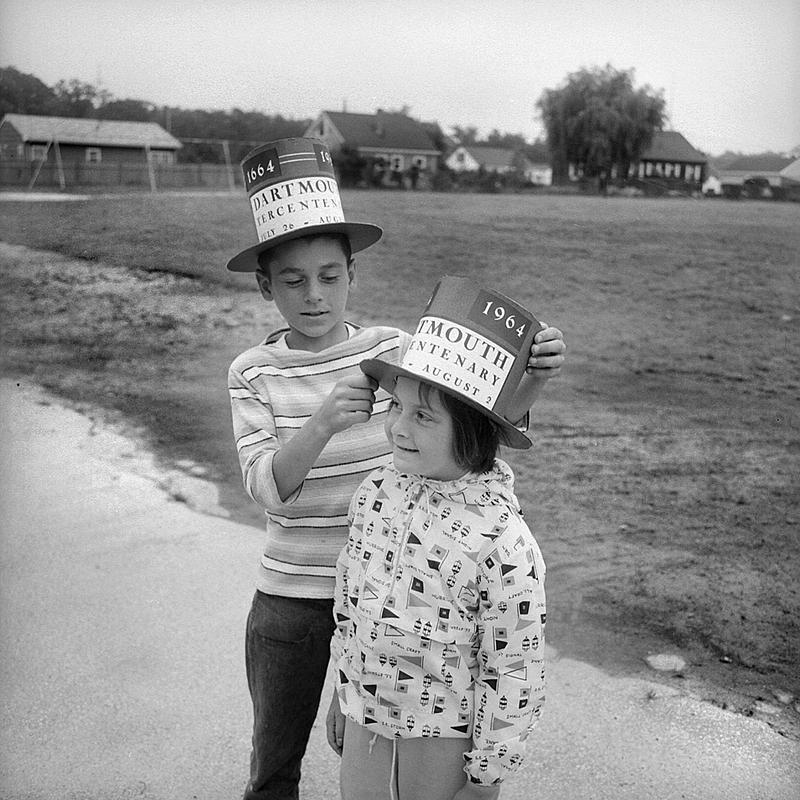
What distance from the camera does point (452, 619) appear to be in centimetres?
149


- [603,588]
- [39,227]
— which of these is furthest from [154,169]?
[603,588]

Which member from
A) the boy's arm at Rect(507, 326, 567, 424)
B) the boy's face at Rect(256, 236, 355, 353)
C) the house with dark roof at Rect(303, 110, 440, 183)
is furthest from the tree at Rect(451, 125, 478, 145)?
the boy's arm at Rect(507, 326, 567, 424)

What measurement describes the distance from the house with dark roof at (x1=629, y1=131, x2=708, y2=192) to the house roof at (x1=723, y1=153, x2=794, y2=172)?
1.05 ft

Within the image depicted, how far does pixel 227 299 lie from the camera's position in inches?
290

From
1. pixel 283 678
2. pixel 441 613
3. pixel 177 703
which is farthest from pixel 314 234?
pixel 177 703

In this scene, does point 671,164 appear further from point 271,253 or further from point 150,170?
point 271,253

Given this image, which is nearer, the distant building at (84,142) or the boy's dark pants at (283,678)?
the boy's dark pants at (283,678)

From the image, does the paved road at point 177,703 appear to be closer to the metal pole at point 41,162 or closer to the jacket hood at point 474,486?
the jacket hood at point 474,486

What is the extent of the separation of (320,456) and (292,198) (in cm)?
50

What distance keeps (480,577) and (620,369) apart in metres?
4.92

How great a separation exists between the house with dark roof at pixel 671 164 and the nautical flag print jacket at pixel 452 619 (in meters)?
4.96

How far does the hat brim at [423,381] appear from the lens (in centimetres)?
145

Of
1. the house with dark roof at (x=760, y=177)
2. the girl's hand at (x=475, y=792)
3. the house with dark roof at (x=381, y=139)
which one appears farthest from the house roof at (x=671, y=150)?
the girl's hand at (x=475, y=792)

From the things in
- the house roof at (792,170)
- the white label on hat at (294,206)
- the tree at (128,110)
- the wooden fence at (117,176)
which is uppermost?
the tree at (128,110)
